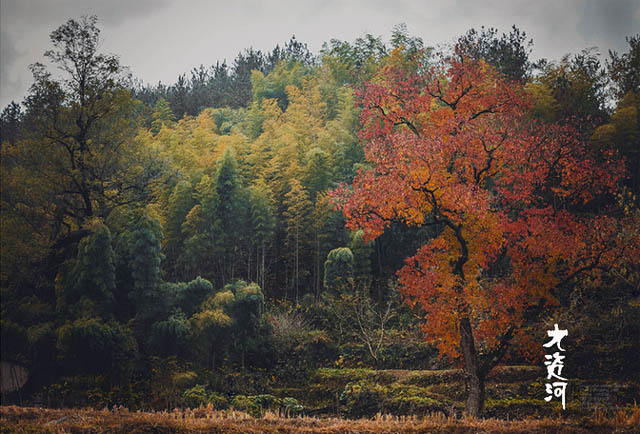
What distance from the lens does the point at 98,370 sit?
9.45m

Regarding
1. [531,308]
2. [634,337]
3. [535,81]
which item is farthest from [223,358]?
[535,81]

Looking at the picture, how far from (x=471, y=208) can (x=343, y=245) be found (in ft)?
27.9

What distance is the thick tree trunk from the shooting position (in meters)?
6.49

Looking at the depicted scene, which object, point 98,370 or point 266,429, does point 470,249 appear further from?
point 98,370

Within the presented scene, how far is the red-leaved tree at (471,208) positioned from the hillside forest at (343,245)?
0.03 metres

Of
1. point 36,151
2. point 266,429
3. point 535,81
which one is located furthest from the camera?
point 535,81

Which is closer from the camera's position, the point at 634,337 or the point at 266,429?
the point at 266,429

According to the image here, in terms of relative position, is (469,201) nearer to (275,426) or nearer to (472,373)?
(472,373)

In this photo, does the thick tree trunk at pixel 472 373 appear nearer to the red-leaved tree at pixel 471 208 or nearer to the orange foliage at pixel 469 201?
the red-leaved tree at pixel 471 208

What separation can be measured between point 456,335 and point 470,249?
3.85 ft

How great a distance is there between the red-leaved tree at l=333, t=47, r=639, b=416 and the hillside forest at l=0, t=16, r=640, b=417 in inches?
1.3

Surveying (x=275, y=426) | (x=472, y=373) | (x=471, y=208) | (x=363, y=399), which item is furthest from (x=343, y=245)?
(x=275, y=426)

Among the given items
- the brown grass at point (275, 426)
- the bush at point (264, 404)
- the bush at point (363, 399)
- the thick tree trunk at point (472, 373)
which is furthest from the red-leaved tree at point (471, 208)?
the bush at point (264, 404)

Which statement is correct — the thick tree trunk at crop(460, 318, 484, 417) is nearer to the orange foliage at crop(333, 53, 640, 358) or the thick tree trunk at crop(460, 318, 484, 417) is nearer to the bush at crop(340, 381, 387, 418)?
the orange foliage at crop(333, 53, 640, 358)
